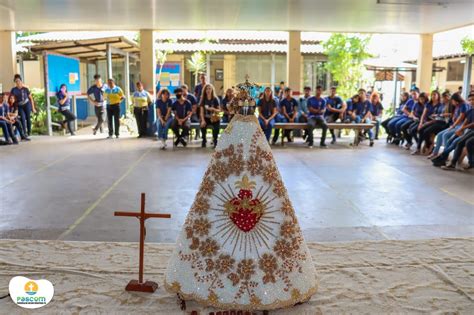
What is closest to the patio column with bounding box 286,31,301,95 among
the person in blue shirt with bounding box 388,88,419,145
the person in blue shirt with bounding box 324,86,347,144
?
the person in blue shirt with bounding box 324,86,347,144

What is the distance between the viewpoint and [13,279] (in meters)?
3.28

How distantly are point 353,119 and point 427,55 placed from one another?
13.7ft

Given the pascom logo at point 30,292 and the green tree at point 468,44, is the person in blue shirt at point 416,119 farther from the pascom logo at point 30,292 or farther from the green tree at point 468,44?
the pascom logo at point 30,292

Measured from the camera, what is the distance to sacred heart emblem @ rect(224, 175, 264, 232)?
9.37ft

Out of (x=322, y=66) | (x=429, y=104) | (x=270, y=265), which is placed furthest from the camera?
(x=322, y=66)

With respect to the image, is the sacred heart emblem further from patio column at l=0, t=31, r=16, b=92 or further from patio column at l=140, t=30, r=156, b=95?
patio column at l=0, t=31, r=16, b=92

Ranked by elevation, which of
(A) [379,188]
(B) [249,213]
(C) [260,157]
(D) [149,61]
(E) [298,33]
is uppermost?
(E) [298,33]

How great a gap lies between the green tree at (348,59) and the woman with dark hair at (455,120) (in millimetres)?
7230

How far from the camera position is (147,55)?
13.4 meters

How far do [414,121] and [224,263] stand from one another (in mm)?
9100

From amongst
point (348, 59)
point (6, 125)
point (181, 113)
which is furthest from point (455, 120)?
point (6, 125)

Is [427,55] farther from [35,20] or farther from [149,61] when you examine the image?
[35,20]

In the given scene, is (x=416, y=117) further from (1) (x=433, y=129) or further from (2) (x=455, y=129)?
(2) (x=455, y=129)

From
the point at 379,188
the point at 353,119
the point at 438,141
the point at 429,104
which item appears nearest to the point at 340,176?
the point at 379,188
